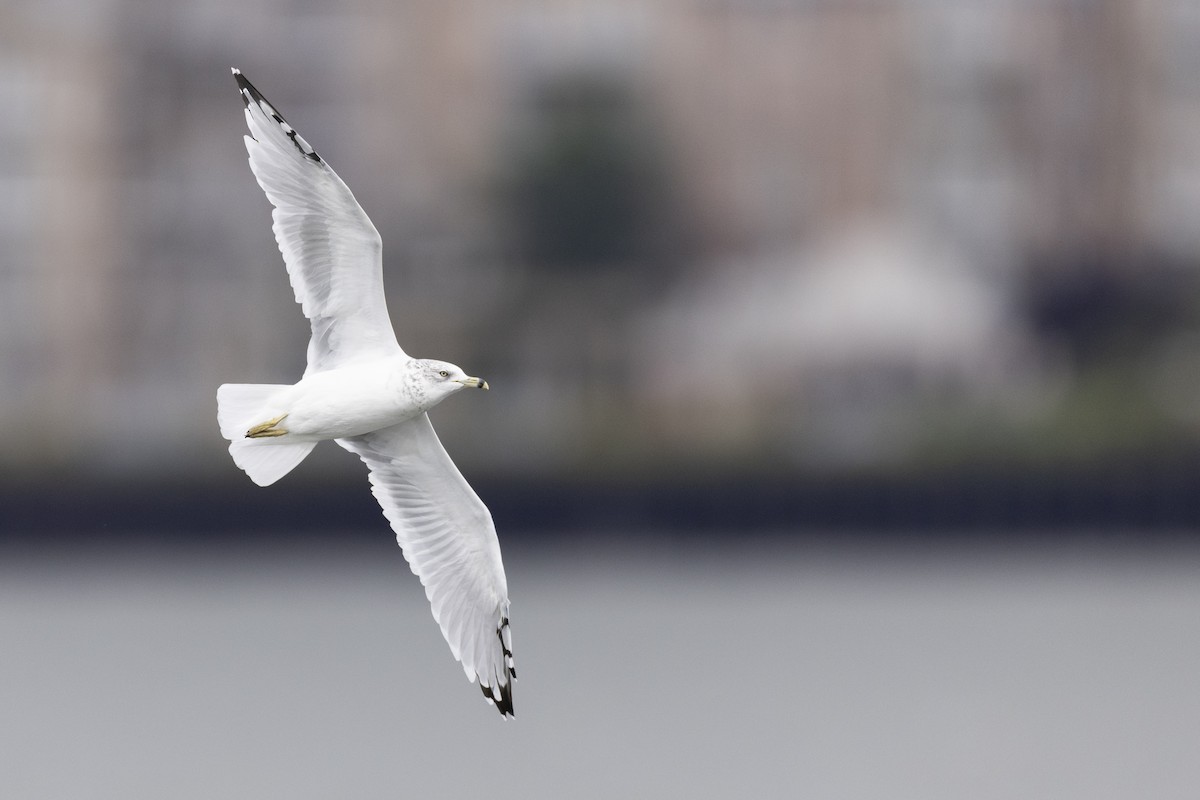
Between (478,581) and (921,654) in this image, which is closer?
(478,581)

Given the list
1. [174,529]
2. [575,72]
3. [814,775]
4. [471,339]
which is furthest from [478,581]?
[575,72]

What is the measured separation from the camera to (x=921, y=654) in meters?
25.5

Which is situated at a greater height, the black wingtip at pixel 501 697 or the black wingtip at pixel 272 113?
the black wingtip at pixel 272 113

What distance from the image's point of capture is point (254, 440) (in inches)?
295

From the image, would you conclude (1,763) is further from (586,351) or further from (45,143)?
(45,143)

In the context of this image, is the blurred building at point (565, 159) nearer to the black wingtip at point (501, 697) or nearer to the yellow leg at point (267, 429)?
the black wingtip at point (501, 697)

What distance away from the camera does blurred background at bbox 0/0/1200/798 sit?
846 inches

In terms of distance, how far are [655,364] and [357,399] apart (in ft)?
86.2

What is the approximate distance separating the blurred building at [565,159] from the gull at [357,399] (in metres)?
24.6

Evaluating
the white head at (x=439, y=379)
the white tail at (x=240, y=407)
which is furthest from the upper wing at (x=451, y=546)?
the white head at (x=439, y=379)

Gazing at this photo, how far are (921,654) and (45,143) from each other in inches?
738

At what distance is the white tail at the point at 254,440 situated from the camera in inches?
294

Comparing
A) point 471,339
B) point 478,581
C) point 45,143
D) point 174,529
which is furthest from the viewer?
point 45,143

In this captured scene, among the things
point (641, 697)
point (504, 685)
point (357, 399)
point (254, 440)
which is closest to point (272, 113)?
point (357, 399)
